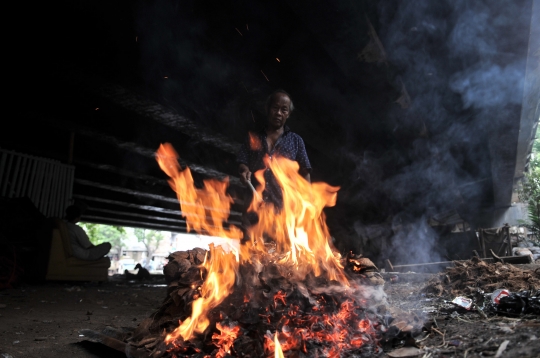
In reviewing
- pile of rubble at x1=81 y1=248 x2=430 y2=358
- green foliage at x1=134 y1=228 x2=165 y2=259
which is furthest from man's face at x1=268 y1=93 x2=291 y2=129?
green foliage at x1=134 y1=228 x2=165 y2=259

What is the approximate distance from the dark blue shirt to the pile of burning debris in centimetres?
74

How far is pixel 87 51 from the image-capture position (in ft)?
15.4

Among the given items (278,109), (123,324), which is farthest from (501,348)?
(123,324)

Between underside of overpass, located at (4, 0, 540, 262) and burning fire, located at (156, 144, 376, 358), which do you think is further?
underside of overpass, located at (4, 0, 540, 262)

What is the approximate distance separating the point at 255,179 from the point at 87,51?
9.54ft

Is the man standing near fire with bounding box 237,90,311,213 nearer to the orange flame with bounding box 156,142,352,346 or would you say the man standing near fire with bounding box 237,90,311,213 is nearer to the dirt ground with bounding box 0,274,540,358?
the orange flame with bounding box 156,142,352,346

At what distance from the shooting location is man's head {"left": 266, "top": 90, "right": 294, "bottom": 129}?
14.4 feet

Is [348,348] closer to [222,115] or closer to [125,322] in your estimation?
[125,322]

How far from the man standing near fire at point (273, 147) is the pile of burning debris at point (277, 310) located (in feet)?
2.60

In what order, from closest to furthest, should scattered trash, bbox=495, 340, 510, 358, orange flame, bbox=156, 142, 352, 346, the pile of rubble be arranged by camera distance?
scattered trash, bbox=495, 340, 510, 358
the pile of rubble
orange flame, bbox=156, 142, 352, 346

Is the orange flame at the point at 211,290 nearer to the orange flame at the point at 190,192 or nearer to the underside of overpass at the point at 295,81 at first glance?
the orange flame at the point at 190,192

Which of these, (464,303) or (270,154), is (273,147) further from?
(464,303)

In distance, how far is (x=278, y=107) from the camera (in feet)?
14.4

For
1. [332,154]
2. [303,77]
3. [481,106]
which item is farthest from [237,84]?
[481,106]
